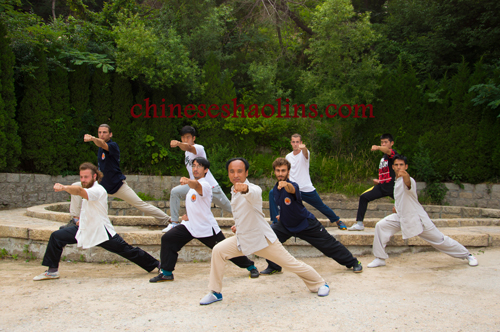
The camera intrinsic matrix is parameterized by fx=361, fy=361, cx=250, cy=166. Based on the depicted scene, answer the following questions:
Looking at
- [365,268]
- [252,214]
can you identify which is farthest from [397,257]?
[252,214]

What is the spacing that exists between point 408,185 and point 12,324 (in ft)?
15.1

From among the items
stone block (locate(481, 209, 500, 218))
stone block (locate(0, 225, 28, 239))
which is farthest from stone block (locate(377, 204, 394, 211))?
stone block (locate(0, 225, 28, 239))

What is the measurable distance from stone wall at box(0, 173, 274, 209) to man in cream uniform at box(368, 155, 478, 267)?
6.33 m

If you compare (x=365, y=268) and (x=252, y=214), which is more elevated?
(x=252, y=214)

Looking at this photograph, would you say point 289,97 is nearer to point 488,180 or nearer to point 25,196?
A: point 488,180

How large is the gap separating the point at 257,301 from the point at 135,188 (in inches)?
319

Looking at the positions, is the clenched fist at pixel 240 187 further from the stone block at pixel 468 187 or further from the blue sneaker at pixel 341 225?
the stone block at pixel 468 187

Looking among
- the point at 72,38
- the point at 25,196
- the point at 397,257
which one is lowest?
the point at 397,257

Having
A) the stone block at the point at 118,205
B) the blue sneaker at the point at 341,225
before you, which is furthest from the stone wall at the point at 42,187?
the blue sneaker at the point at 341,225

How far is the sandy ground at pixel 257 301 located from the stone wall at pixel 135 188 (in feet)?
17.2

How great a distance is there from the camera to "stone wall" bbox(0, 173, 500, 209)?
9375 mm

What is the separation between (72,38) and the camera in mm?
11047

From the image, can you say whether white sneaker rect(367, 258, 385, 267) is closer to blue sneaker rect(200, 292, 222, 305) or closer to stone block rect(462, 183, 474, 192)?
blue sneaker rect(200, 292, 222, 305)

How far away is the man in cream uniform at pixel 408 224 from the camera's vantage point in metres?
4.78
